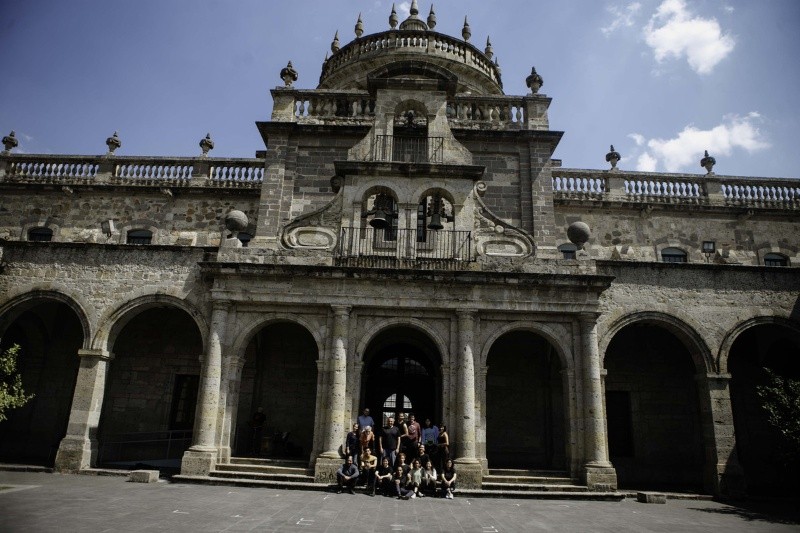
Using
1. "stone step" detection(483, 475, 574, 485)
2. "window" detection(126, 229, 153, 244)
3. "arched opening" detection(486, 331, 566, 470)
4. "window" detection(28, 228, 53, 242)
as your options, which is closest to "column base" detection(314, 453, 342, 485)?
"stone step" detection(483, 475, 574, 485)

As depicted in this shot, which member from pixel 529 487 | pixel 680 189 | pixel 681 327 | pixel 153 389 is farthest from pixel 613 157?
pixel 153 389

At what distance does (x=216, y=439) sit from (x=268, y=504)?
4011mm

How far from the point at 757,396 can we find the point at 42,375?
2362 centimetres

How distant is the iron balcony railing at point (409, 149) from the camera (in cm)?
1570

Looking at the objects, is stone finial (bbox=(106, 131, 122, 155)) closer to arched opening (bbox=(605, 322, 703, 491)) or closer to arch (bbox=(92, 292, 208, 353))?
arch (bbox=(92, 292, 208, 353))

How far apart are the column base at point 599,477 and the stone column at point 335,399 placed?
6.02m

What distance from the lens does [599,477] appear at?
12.9 meters

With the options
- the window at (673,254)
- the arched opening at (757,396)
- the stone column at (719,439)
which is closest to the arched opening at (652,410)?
the arched opening at (757,396)

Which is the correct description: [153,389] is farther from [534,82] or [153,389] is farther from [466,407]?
[534,82]

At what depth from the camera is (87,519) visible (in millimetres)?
8109

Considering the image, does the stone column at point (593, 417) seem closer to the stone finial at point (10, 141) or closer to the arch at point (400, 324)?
the arch at point (400, 324)

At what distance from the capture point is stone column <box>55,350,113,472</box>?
45.0ft

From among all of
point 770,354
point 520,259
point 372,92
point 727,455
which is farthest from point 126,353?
point 770,354

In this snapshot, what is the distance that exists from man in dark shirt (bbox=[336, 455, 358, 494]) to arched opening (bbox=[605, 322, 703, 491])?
9283 millimetres
